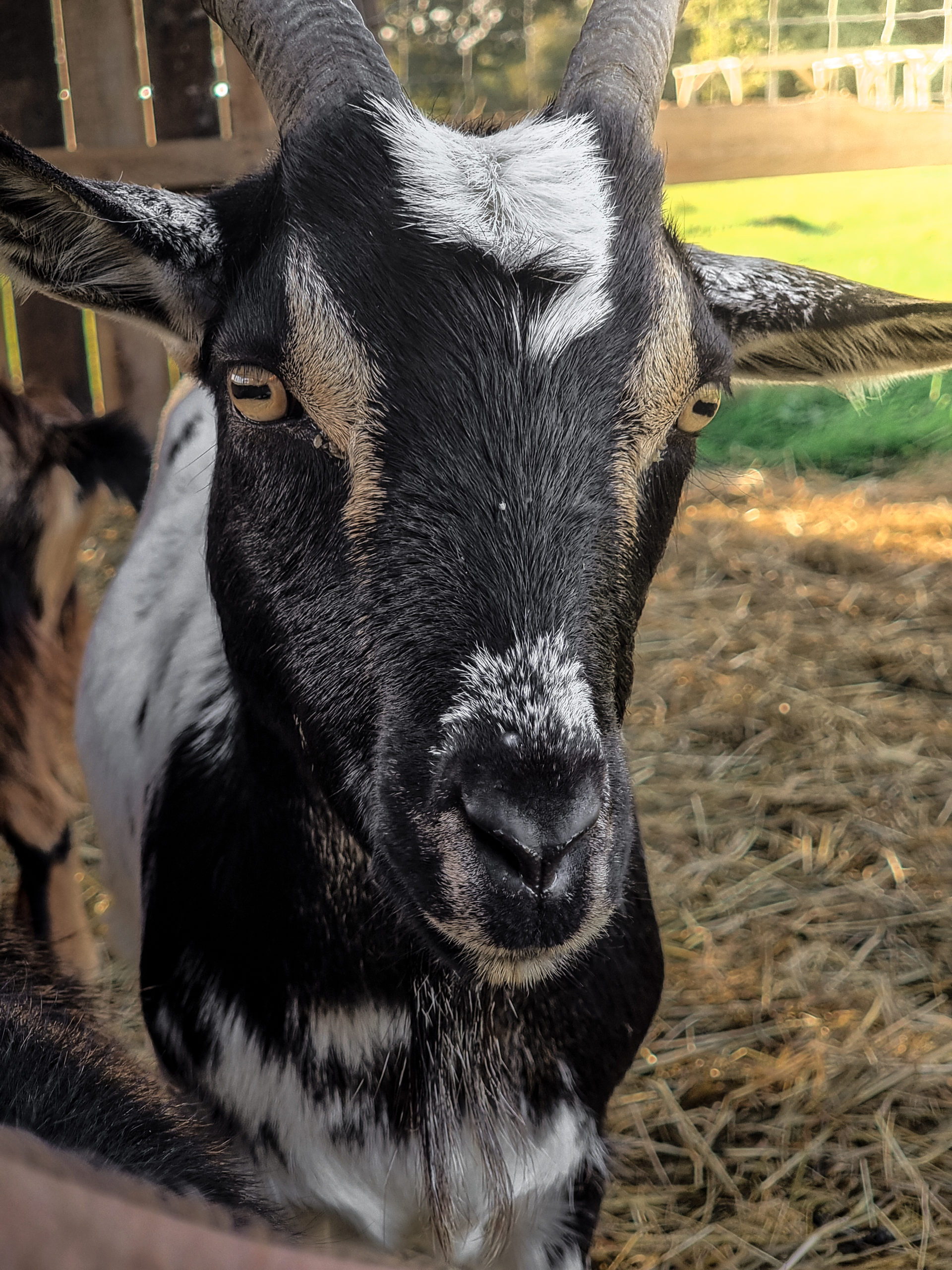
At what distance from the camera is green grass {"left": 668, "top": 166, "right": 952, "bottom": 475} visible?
821 centimetres

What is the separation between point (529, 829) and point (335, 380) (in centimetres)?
74

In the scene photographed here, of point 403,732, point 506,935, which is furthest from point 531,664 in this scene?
point 506,935

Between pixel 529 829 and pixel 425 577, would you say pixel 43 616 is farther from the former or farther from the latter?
pixel 529 829

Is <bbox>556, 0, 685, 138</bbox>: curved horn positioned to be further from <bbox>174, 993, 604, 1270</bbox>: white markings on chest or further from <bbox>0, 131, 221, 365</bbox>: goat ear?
<bbox>174, 993, 604, 1270</bbox>: white markings on chest

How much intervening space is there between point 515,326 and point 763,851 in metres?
2.86

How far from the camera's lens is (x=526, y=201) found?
5.52 ft

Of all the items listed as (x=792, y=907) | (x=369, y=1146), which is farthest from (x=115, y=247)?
(x=792, y=907)

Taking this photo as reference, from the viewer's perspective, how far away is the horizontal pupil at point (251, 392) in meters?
1.72

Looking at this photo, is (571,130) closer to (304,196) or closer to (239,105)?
(304,196)

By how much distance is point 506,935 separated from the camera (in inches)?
57.0

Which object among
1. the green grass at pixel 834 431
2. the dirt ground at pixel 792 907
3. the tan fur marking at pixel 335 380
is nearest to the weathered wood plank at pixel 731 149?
the dirt ground at pixel 792 907

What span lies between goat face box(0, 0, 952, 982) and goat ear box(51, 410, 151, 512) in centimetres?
171

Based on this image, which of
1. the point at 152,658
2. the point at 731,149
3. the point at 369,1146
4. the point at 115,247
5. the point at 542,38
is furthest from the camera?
the point at 542,38

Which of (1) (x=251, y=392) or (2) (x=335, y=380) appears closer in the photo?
(2) (x=335, y=380)
